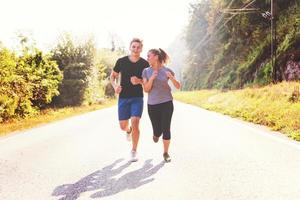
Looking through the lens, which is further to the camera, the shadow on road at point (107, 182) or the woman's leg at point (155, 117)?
the woman's leg at point (155, 117)

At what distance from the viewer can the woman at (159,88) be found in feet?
22.4

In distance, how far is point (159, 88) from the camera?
22.7 feet

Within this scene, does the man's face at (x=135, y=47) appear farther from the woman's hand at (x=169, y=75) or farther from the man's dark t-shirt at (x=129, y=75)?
the woman's hand at (x=169, y=75)

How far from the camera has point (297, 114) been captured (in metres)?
11.8

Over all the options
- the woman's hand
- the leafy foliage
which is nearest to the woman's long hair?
the woman's hand

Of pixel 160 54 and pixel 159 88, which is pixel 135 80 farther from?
pixel 160 54

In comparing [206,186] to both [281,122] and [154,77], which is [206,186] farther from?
[281,122]

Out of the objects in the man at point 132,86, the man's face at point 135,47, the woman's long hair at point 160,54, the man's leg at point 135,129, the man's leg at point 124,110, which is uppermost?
the man's face at point 135,47

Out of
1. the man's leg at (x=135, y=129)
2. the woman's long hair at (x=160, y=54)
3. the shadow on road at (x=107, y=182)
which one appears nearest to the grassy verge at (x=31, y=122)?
the man's leg at (x=135, y=129)

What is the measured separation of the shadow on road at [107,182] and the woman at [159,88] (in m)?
0.73

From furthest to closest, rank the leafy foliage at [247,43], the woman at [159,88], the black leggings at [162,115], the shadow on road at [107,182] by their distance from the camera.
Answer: the leafy foliage at [247,43], the black leggings at [162,115], the woman at [159,88], the shadow on road at [107,182]

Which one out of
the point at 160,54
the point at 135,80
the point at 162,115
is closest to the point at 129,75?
the point at 135,80

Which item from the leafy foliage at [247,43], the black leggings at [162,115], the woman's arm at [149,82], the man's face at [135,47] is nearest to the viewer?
the woman's arm at [149,82]

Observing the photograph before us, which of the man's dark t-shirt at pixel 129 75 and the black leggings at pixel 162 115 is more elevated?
the man's dark t-shirt at pixel 129 75
